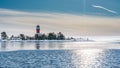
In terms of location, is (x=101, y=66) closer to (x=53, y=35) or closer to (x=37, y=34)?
(x=37, y=34)

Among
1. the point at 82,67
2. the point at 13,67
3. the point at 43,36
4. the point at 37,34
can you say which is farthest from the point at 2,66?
the point at 43,36

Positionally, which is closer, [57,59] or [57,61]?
[57,61]

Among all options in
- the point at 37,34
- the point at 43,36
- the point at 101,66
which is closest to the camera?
the point at 101,66

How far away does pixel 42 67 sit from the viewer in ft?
105

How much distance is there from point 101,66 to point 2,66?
38.1 feet

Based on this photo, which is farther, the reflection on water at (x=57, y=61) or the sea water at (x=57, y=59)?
the sea water at (x=57, y=59)

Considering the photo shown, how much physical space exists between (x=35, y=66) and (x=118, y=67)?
9.55 meters

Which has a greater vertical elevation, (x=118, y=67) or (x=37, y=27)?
(x=37, y=27)

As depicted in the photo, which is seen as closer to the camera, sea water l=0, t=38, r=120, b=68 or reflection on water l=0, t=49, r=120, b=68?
reflection on water l=0, t=49, r=120, b=68

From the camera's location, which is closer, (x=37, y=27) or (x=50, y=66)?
(x=50, y=66)

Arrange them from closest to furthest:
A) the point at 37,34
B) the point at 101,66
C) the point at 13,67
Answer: the point at 13,67 → the point at 101,66 → the point at 37,34

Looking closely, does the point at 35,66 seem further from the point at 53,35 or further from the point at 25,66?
the point at 53,35

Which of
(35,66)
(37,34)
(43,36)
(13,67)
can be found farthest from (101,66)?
(43,36)

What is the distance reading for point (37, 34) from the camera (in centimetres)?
17762
